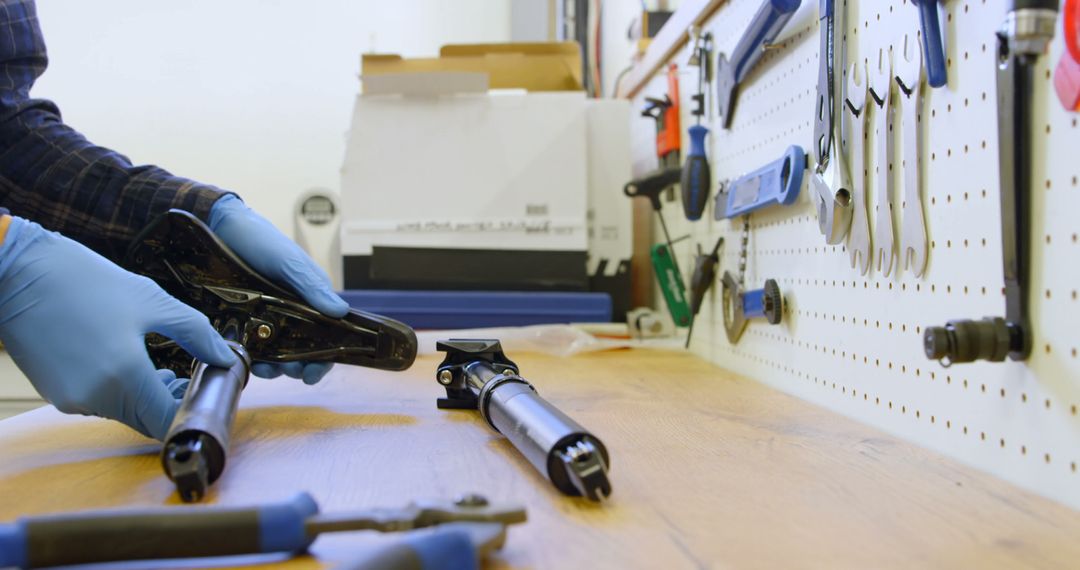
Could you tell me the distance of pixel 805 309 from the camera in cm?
79

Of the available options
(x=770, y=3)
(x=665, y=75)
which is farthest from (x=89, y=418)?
(x=665, y=75)

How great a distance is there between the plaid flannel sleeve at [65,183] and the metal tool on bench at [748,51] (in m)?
0.67

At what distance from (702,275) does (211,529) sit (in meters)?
0.91

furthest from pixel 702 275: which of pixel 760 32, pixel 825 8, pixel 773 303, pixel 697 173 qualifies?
pixel 825 8

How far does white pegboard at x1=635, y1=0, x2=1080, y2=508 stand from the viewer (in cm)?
42

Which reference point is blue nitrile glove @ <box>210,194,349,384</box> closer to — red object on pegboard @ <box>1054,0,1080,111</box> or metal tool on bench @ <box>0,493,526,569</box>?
metal tool on bench @ <box>0,493,526,569</box>

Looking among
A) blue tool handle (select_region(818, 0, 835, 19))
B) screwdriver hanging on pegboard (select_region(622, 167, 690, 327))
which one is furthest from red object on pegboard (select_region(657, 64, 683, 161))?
blue tool handle (select_region(818, 0, 835, 19))

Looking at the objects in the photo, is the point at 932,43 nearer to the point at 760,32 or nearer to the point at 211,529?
the point at 760,32

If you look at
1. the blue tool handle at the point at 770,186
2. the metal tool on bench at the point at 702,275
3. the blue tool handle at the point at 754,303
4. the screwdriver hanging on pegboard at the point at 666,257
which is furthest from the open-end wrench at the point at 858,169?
the screwdriver hanging on pegboard at the point at 666,257

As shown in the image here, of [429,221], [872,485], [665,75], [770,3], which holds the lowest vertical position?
[872,485]

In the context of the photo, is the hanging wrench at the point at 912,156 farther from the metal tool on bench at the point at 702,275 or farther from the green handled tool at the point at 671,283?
the green handled tool at the point at 671,283

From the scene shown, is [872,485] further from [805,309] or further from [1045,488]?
[805,309]

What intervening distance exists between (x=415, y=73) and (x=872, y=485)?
1.17m

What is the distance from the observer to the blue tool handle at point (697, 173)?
44.6 inches
